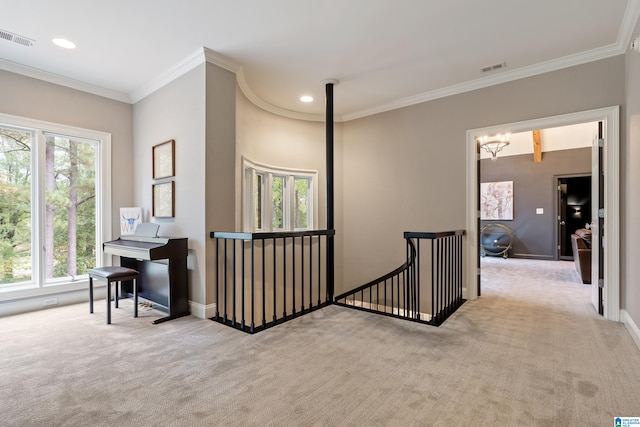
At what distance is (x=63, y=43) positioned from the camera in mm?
2947

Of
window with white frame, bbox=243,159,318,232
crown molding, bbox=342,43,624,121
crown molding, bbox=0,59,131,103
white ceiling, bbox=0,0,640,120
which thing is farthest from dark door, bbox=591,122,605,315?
crown molding, bbox=0,59,131,103

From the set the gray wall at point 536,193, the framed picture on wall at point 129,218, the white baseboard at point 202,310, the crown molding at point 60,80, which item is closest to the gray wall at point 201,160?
the white baseboard at point 202,310

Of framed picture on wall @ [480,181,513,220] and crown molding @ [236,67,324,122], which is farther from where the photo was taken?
framed picture on wall @ [480,181,513,220]

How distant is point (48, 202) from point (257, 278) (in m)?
2.63

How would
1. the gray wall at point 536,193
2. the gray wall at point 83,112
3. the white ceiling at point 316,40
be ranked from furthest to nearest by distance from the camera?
the gray wall at point 536,193 → the gray wall at point 83,112 → the white ceiling at point 316,40

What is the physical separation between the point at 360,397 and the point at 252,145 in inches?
131

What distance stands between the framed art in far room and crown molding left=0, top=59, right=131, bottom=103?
1403 millimetres

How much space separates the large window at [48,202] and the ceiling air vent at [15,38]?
34.1 inches

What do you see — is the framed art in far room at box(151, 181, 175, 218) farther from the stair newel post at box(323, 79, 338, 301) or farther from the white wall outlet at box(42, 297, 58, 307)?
the stair newel post at box(323, 79, 338, 301)

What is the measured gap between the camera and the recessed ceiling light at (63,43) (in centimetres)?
288

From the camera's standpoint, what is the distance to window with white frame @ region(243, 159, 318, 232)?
4254mm

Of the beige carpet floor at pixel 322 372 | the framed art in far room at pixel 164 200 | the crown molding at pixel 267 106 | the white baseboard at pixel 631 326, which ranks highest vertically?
the crown molding at pixel 267 106

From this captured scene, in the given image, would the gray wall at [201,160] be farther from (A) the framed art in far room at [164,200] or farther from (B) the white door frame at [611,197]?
(B) the white door frame at [611,197]

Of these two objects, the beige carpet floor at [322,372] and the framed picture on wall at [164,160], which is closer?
the beige carpet floor at [322,372]
